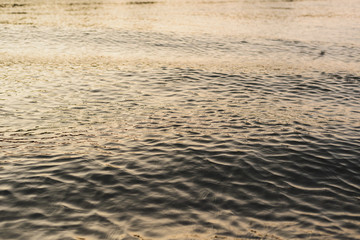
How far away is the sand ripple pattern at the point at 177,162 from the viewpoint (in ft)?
30.4

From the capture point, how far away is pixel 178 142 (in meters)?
13.9

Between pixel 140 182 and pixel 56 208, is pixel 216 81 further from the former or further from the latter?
pixel 56 208

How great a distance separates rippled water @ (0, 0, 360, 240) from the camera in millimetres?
9398

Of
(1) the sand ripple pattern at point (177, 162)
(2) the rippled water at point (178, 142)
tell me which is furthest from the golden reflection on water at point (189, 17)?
(1) the sand ripple pattern at point (177, 162)

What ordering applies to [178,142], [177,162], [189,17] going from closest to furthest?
1. [177,162]
2. [178,142]
3. [189,17]

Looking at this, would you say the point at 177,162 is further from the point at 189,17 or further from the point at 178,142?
the point at 189,17

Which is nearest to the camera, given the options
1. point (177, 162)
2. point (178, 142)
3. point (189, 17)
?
point (177, 162)

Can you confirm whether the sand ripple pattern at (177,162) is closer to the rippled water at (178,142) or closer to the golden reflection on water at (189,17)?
the rippled water at (178,142)

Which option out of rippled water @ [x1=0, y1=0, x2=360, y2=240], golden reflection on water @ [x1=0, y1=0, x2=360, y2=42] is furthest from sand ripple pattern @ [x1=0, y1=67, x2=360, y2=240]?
golden reflection on water @ [x1=0, y1=0, x2=360, y2=42]

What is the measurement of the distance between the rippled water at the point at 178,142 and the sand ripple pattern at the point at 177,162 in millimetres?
49

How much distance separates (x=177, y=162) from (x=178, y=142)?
1.57 m

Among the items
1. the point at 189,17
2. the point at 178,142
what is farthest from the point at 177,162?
the point at 189,17

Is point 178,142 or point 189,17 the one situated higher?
point 189,17

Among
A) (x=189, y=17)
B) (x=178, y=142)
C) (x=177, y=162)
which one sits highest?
(x=189, y=17)
